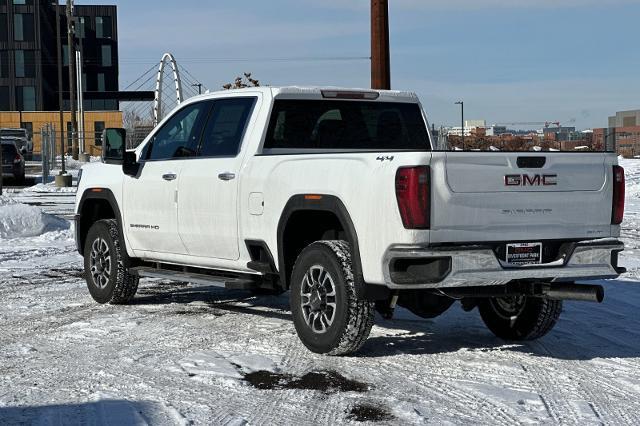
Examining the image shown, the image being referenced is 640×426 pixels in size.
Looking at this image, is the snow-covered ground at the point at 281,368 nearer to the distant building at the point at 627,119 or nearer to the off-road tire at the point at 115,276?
the off-road tire at the point at 115,276

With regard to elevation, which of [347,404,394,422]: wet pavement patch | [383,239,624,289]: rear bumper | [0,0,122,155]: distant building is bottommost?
[347,404,394,422]: wet pavement patch

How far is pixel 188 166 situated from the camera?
8938 mm

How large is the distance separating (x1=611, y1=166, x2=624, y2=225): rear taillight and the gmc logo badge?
579mm

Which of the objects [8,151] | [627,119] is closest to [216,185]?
[8,151]

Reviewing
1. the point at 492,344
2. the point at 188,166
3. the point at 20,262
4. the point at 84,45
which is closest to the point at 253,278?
the point at 188,166

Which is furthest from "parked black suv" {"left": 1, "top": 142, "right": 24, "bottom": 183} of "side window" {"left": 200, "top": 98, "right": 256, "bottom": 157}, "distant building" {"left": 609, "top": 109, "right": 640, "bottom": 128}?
"distant building" {"left": 609, "top": 109, "right": 640, "bottom": 128}

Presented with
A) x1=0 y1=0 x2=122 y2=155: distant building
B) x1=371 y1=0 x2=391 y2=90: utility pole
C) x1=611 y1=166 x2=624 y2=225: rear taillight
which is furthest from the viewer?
x1=0 y1=0 x2=122 y2=155: distant building

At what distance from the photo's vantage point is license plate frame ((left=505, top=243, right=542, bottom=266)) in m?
6.92

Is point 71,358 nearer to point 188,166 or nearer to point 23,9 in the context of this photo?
point 188,166

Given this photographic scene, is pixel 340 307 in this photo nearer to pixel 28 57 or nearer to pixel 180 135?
pixel 180 135

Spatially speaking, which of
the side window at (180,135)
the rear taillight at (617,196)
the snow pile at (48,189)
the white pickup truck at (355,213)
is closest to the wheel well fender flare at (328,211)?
the white pickup truck at (355,213)

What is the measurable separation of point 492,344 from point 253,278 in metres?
1.98

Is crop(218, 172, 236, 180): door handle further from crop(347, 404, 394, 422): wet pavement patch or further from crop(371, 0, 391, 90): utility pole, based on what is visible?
crop(371, 0, 391, 90): utility pole

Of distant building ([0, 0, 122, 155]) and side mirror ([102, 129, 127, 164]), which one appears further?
distant building ([0, 0, 122, 155])
